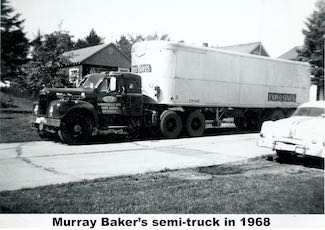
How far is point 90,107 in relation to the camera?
10.4m

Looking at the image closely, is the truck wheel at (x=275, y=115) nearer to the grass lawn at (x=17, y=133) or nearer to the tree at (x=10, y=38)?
the grass lawn at (x=17, y=133)

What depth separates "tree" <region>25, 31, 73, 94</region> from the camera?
14554 mm

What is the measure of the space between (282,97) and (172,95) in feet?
21.0

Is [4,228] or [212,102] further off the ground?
[212,102]

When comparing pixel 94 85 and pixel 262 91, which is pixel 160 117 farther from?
pixel 262 91

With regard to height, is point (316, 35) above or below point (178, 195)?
above

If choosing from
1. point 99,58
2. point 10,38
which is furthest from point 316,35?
point 99,58

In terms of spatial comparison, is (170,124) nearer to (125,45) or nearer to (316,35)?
(316,35)

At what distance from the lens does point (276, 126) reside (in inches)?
314

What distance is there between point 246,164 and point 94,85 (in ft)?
17.0

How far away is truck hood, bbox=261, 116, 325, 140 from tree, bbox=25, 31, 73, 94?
8797mm

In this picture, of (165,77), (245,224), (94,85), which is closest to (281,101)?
(165,77)
